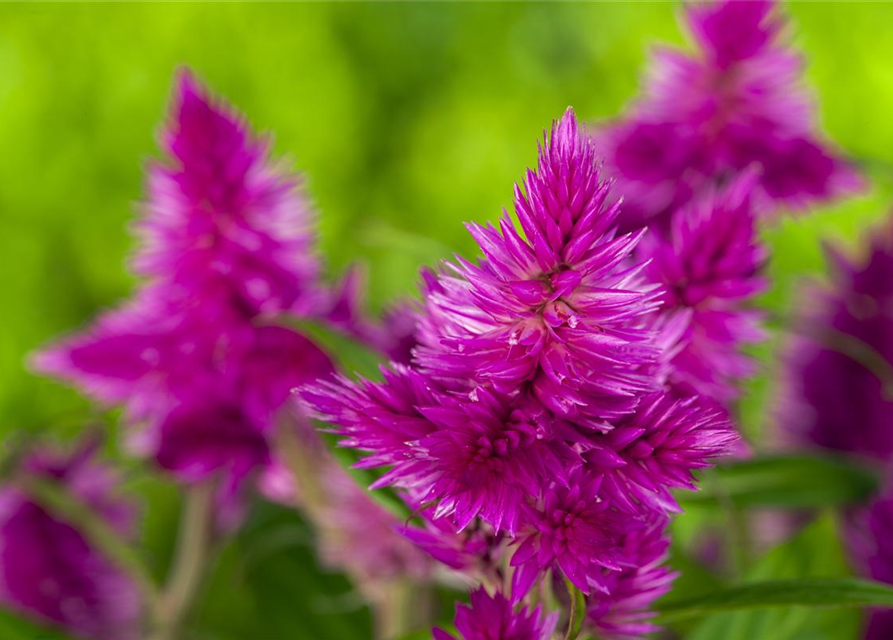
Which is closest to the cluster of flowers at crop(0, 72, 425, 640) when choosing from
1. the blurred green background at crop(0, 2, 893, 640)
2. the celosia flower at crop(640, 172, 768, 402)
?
the celosia flower at crop(640, 172, 768, 402)

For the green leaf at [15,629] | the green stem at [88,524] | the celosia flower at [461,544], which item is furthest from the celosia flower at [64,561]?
the celosia flower at [461,544]

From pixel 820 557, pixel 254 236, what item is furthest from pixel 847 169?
pixel 254 236

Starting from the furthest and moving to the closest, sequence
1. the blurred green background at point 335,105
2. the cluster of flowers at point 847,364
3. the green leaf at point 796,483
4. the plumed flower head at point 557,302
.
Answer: the blurred green background at point 335,105 → the cluster of flowers at point 847,364 → the green leaf at point 796,483 → the plumed flower head at point 557,302

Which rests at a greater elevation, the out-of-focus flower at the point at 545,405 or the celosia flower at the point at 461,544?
the out-of-focus flower at the point at 545,405

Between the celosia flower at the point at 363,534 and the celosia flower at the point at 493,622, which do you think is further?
the celosia flower at the point at 363,534

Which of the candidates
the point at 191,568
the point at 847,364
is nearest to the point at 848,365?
the point at 847,364

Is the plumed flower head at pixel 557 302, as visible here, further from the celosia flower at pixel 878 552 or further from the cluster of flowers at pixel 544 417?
the celosia flower at pixel 878 552

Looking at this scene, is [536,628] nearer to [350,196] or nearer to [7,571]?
[7,571]
